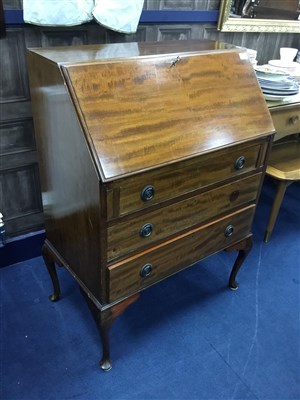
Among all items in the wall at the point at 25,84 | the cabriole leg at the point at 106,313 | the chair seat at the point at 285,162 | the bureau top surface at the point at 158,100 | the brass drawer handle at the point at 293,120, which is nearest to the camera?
the bureau top surface at the point at 158,100

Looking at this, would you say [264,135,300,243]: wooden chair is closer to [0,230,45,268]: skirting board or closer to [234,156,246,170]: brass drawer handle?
[234,156,246,170]: brass drawer handle

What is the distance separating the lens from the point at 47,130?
1180 mm

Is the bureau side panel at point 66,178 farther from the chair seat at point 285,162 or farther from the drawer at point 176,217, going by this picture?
the chair seat at point 285,162

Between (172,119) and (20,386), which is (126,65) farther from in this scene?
(20,386)

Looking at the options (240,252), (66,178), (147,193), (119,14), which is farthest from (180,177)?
(119,14)

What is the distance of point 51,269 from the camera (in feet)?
4.94

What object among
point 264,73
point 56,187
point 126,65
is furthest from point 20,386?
point 264,73

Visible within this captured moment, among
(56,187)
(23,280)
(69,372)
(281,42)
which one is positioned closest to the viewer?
(56,187)

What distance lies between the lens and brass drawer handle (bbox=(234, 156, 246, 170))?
4.16 feet

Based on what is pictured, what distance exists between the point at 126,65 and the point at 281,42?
1.55 m

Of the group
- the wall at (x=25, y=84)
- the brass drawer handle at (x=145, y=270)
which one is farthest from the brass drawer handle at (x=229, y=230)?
the wall at (x=25, y=84)

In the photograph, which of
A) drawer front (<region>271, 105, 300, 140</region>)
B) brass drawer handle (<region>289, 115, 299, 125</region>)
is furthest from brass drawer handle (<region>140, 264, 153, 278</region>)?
brass drawer handle (<region>289, 115, 299, 125</region>)

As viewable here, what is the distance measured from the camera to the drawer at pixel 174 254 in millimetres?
1160

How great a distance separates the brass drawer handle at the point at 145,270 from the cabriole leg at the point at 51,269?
0.45m
